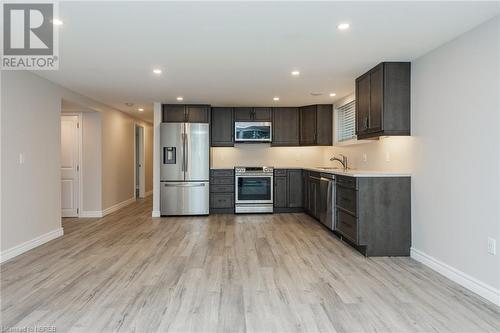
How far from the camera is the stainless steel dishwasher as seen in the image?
14.8 feet

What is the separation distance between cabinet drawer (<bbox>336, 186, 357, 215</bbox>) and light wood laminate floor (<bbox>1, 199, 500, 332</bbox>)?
51 cm

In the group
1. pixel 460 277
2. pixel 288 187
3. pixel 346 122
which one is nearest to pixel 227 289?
pixel 460 277

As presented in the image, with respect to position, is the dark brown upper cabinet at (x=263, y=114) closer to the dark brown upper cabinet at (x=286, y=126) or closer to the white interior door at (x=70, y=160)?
the dark brown upper cabinet at (x=286, y=126)

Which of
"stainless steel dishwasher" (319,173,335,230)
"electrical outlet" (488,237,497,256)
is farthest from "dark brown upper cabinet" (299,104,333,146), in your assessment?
"electrical outlet" (488,237,497,256)

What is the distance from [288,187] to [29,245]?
14.4 ft

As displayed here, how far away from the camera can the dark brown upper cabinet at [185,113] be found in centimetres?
625

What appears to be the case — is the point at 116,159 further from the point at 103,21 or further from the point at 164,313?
the point at 164,313

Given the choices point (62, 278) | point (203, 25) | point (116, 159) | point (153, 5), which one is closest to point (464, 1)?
point (203, 25)

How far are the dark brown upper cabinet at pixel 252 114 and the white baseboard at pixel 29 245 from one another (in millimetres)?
3832

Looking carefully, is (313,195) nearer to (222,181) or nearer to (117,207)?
(222,181)

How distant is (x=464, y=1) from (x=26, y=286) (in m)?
4.12

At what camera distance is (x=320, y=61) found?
11.8 feet

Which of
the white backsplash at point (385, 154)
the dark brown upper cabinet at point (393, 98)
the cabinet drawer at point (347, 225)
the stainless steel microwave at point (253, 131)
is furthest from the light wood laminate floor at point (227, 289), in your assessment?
the stainless steel microwave at point (253, 131)

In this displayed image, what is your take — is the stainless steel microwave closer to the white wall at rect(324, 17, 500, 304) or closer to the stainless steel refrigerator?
the stainless steel refrigerator
